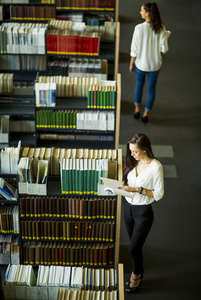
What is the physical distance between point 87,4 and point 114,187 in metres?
5.37

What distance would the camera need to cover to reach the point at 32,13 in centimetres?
871

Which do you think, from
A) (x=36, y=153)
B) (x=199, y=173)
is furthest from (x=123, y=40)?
(x=36, y=153)

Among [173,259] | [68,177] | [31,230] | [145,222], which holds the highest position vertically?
[68,177]

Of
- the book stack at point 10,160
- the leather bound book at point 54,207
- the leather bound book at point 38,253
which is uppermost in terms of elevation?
the book stack at point 10,160

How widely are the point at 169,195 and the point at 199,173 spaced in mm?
728

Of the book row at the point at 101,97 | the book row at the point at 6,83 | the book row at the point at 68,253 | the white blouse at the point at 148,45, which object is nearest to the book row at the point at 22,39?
the book row at the point at 6,83

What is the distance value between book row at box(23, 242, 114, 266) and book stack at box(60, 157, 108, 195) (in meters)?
0.71

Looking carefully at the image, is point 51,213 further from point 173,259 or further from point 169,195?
point 169,195

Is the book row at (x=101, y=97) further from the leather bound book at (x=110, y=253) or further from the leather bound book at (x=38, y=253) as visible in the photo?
the leather bound book at (x=38, y=253)

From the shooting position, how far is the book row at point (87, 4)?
350 inches

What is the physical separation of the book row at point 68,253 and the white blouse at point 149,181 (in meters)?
0.94

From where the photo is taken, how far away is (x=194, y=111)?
27.8ft

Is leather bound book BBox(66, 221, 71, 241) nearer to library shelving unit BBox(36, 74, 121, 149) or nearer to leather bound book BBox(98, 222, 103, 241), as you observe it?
leather bound book BBox(98, 222, 103, 241)

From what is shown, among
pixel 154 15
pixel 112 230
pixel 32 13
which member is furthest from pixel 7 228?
pixel 32 13
